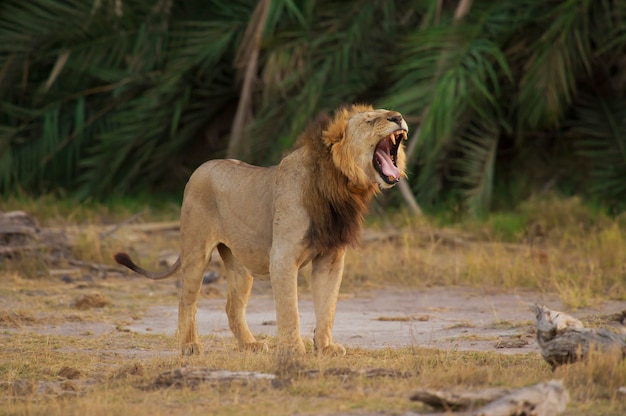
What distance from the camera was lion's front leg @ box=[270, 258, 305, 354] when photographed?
23.8 ft

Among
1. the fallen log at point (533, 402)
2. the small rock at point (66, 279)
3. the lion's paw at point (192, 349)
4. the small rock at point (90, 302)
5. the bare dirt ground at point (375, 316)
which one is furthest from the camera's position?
the small rock at point (66, 279)

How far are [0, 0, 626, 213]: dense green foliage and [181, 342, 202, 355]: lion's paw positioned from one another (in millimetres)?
7208

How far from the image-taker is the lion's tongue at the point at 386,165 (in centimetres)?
727

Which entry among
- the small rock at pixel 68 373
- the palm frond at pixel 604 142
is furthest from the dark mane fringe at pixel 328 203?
the palm frond at pixel 604 142

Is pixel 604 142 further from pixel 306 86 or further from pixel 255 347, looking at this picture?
pixel 255 347

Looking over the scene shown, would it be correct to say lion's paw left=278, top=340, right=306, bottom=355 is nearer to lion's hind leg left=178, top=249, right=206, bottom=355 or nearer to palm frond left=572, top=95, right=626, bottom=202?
lion's hind leg left=178, top=249, right=206, bottom=355

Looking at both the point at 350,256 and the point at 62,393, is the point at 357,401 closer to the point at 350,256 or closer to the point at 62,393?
the point at 62,393

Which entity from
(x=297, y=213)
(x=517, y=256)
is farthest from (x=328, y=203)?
(x=517, y=256)

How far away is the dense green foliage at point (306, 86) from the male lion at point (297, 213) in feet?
22.3

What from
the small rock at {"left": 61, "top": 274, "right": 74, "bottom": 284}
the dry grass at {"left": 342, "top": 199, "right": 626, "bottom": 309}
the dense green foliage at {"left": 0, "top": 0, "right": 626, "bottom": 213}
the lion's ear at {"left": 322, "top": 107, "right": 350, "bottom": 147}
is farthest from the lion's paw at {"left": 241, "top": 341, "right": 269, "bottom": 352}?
the dense green foliage at {"left": 0, "top": 0, "right": 626, "bottom": 213}

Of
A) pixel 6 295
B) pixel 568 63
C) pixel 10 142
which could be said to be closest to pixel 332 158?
pixel 6 295

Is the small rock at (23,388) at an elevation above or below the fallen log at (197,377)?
below

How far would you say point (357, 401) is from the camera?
5.85 m

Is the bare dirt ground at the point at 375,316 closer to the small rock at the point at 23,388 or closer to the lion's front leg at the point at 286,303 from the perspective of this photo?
the lion's front leg at the point at 286,303
